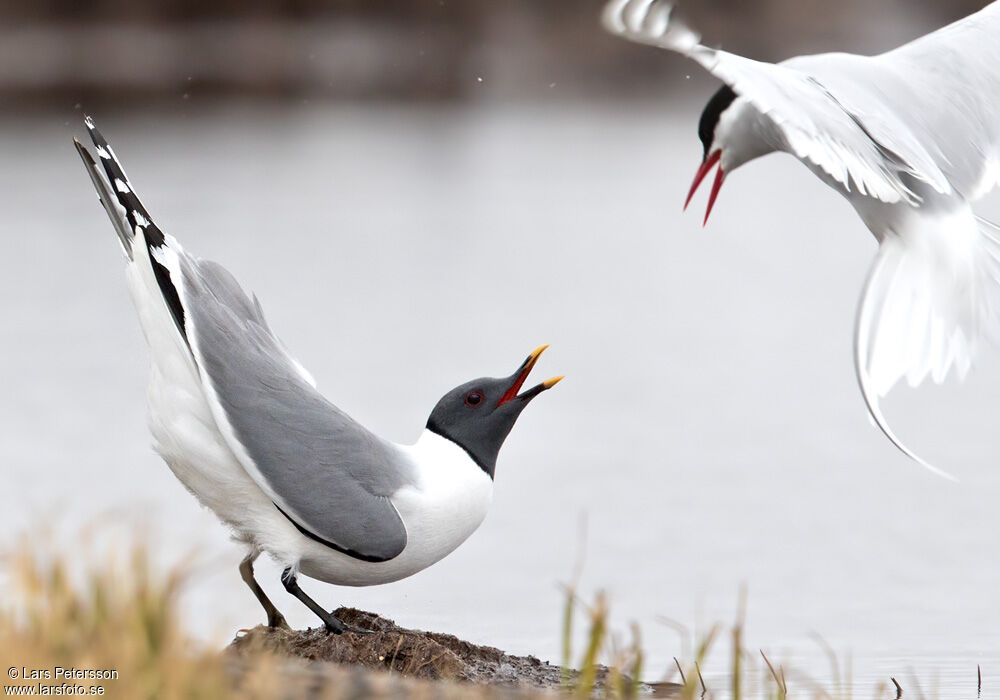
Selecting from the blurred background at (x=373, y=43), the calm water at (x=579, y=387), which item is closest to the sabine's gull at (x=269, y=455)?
the calm water at (x=579, y=387)

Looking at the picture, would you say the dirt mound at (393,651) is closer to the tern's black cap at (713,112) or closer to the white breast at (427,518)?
the white breast at (427,518)

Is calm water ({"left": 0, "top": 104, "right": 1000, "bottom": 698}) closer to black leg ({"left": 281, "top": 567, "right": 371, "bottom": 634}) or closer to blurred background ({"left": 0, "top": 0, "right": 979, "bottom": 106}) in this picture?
black leg ({"left": 281, "top": 567, "right": 371, "bottom": 634})

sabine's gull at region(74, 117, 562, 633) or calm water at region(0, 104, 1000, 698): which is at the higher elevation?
calm water at region(0, 104, 1000, 698)

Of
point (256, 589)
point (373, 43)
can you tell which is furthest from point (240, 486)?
point (373, 43)

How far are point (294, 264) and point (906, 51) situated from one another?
683cm

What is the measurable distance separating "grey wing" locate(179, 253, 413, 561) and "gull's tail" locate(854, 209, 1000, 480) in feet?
4.59

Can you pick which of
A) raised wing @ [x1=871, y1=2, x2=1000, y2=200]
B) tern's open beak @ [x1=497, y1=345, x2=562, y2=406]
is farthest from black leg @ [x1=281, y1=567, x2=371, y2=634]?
raised wing @ [x1=871, y1=2, x2=1000, y2=200]

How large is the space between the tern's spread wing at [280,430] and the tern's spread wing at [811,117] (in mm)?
1371

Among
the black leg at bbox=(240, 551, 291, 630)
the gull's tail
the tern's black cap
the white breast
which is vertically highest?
the tern's black cap

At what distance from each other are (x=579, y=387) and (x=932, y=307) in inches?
156

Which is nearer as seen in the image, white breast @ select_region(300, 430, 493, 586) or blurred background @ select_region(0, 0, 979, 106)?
white breast @ select_region(300, 430, 493, 586)

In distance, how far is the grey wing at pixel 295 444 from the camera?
4203 millimetres

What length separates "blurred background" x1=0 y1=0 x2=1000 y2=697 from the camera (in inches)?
216

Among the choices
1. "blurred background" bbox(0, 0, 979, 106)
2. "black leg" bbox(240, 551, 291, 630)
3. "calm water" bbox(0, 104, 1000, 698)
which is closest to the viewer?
"black leg" bbox(240, 551, 291, 630)
